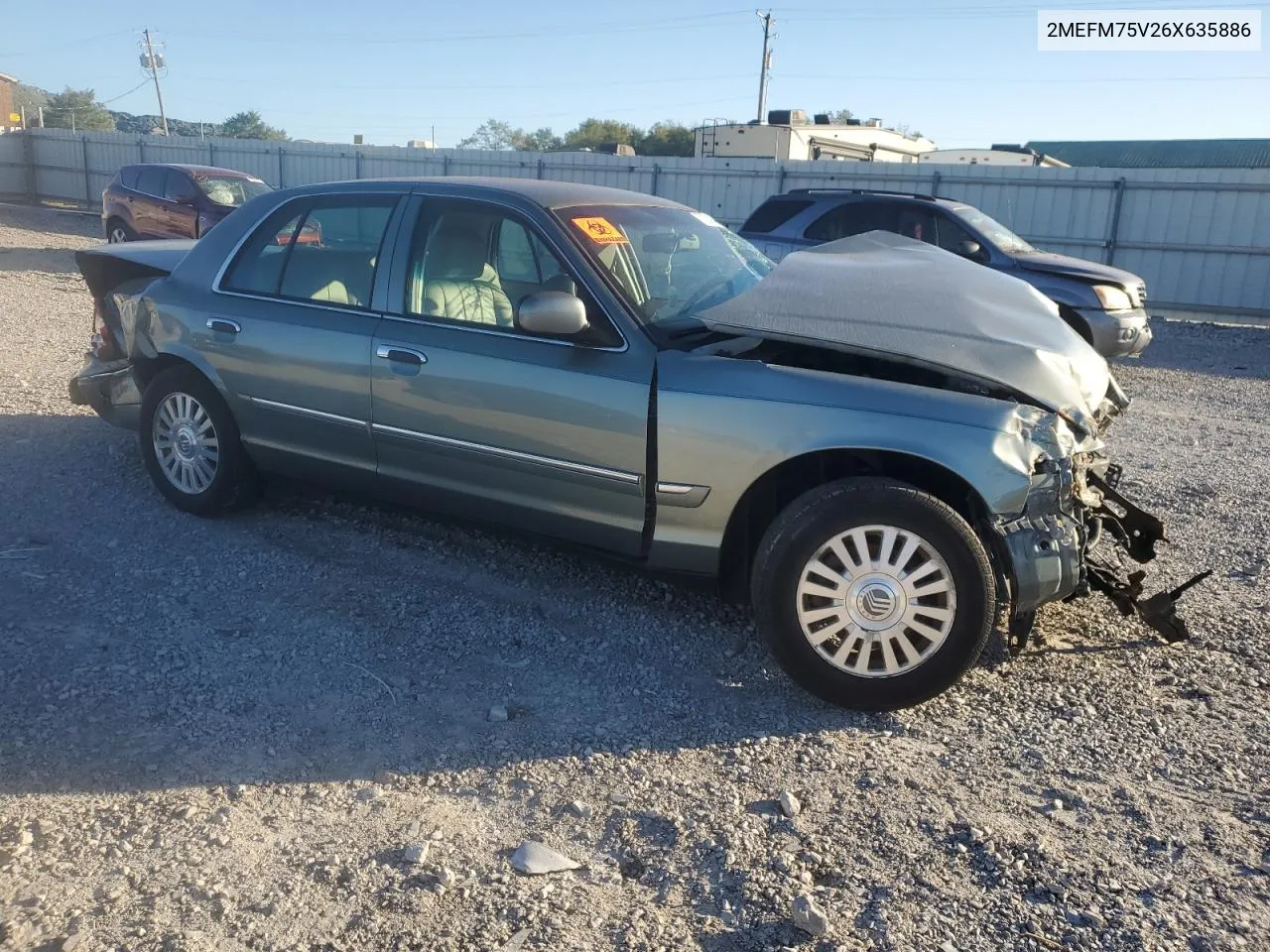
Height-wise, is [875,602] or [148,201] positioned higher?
[148,201]

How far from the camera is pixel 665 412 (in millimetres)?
3842

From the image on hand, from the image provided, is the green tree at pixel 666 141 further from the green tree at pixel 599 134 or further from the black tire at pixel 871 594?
the black tire at pixel 871 594

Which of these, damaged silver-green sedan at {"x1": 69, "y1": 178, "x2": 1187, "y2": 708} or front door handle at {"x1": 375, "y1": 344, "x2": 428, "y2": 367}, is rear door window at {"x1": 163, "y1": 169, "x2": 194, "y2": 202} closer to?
damaged silver-green sedan at {"x1": 69, "y1": 178, "x2": 1187, "y2": 708}

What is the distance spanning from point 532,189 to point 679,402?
1377 mm

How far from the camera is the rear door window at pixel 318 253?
4.77 m

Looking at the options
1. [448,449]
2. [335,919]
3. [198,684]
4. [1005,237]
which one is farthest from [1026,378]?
[1005,237]

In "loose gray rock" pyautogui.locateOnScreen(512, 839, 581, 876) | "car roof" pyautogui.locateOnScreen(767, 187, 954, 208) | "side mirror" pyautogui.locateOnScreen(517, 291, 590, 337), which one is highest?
"car roof" pyautogui.locateOnScreen(767, 187, 954, 208)

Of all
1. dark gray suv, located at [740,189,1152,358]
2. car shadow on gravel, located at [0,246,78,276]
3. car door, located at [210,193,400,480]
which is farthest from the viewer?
car shadow on gravel, located at [0,246,78,276]

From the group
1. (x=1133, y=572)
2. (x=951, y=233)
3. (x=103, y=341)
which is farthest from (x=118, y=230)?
(x=1133, y=572)

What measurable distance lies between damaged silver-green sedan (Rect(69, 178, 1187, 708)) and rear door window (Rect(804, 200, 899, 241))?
20.7 ft

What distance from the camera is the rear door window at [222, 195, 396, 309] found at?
477 cm

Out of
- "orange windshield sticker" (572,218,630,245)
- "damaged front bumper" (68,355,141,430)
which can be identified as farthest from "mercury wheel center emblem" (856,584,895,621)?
"damaged front bumper" (68,355,141,430)

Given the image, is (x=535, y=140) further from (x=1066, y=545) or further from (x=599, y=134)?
(x=1066, y=545)

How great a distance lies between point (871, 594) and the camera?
355 cm
